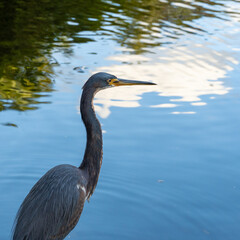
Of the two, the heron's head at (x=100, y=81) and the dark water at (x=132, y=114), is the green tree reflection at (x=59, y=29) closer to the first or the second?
the dark water at (x=132, y=114)

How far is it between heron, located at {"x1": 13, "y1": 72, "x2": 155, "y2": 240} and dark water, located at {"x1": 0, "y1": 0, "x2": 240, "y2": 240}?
493 millimetres

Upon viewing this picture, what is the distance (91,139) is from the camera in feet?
15.9

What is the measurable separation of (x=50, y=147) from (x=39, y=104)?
1328 mm

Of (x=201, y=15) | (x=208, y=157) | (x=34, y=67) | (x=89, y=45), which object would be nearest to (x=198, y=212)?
(x=208, y=157)

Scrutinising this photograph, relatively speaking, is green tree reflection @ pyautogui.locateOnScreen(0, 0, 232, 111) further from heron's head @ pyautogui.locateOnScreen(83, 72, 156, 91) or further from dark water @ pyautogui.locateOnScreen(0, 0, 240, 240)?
heron's head @ pyautogui.locateOnScreen(83, 72, 156, 91)

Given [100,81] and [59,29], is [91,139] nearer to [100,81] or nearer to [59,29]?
[100,81]

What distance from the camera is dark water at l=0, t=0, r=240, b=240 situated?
5457mm

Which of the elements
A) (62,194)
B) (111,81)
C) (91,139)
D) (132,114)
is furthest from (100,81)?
(132,114)

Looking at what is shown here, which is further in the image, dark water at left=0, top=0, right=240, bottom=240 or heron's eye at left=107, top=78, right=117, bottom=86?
dark water at left=0, top=0, right=240, bottom=240

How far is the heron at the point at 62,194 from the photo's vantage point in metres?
4.39

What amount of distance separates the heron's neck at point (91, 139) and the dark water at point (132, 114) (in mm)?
600

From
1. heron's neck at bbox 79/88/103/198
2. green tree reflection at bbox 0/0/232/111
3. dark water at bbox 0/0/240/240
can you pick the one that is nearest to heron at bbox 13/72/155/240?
heron's neck at bbox 79/88/103/198

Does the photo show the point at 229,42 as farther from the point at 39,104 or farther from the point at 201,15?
the point at 39,104

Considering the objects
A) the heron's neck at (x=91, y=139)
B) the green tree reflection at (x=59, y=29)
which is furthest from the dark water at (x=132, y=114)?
the heron's neck at (x=91, y=139)
